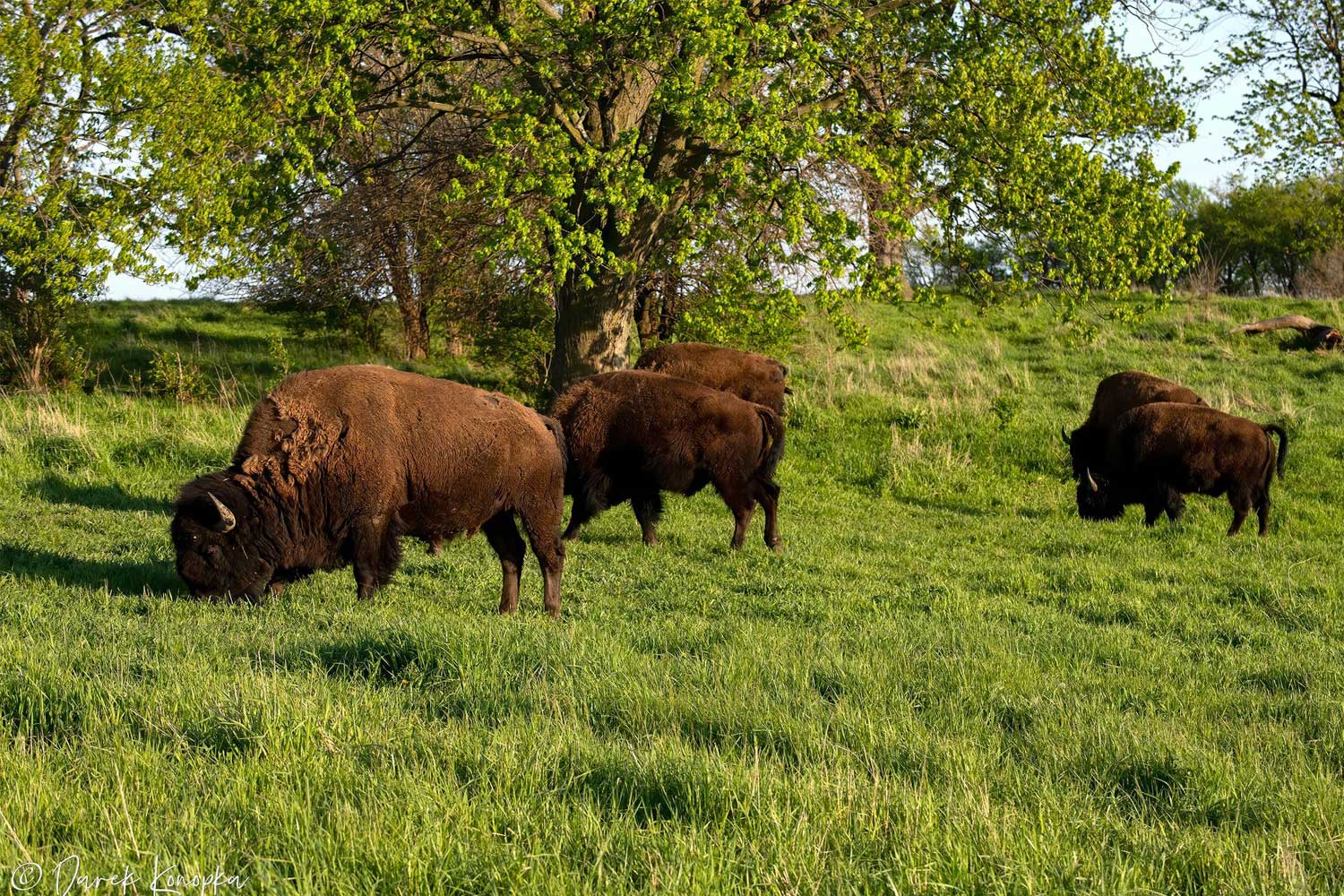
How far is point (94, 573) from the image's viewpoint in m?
8.95

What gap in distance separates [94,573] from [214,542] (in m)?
1.40

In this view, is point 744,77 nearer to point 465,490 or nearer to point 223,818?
point 465,490

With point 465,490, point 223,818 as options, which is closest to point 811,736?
point 223,818

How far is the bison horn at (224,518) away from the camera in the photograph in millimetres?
8094

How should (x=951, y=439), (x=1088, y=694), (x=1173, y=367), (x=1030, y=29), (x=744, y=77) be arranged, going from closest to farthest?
(x=1088, y=694)
(x=744, y=77)
(x=1030, y=29)
(x=951, y=439)
(x=1173, y=367)

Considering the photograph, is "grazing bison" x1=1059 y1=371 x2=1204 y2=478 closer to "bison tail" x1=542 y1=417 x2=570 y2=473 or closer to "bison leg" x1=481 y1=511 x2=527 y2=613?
"bison tail" x1=542 y1=417 x2=570 y2=473

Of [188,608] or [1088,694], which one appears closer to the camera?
[1088,694]

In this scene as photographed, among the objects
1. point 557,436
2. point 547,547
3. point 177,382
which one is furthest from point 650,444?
point 177,382

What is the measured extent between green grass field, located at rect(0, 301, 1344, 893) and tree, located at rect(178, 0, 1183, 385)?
12.3 ft

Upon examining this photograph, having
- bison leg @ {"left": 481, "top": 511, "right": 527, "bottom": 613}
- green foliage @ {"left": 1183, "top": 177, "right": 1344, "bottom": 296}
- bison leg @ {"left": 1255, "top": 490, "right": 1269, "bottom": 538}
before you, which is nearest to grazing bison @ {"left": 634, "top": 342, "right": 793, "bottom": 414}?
bison leg @ {"left": 1255, "top": 490, "right": 1269, "bottom": 538}

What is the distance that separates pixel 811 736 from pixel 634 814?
1.18m

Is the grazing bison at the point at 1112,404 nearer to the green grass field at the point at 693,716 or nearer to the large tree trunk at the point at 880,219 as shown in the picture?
the green grass field at the point at 693,716

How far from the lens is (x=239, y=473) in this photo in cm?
854

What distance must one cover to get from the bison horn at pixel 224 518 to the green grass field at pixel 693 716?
552 mm
